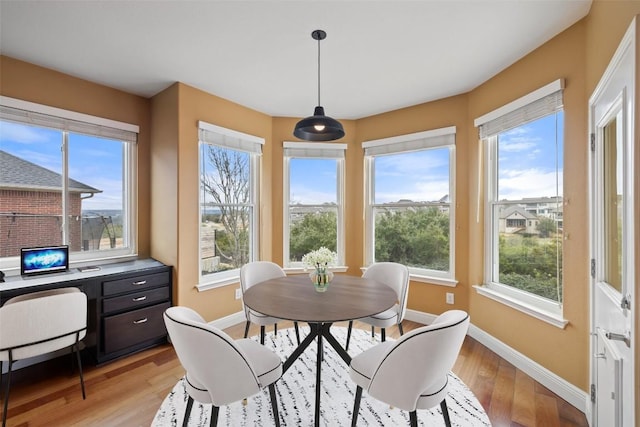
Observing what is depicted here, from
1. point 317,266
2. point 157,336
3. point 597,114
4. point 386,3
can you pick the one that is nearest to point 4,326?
point 157,336

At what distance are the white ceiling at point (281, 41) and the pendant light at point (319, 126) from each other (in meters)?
0.31

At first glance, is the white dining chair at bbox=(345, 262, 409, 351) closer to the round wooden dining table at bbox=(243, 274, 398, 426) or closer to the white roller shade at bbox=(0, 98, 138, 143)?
the round wooden dining table at bbox=(243, 274, 398, 426)

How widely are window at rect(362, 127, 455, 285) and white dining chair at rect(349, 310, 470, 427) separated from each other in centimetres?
207

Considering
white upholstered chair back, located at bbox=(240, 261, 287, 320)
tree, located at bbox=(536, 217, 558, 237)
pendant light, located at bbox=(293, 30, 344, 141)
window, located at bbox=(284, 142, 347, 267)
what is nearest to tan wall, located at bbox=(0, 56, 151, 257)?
white upholstered chair back, located at bbox=(240, 261, 287, 320)

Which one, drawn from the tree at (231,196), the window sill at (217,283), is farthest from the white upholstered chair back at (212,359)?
the tree at (231,196)

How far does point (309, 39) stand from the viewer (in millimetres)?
2174

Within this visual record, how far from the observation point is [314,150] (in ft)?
13.0

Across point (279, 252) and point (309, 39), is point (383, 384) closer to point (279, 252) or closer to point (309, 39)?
point (309, 39)

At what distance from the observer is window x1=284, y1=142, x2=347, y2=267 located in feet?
13.0

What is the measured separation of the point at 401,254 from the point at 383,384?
2.46 metres

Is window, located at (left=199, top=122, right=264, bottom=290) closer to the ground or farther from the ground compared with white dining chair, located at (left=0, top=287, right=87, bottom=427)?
farther from the ground

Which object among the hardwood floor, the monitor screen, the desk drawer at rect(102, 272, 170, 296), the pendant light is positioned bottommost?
the hardwood floor

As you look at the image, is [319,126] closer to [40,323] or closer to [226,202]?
[226,202]

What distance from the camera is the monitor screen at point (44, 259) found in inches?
92.3
